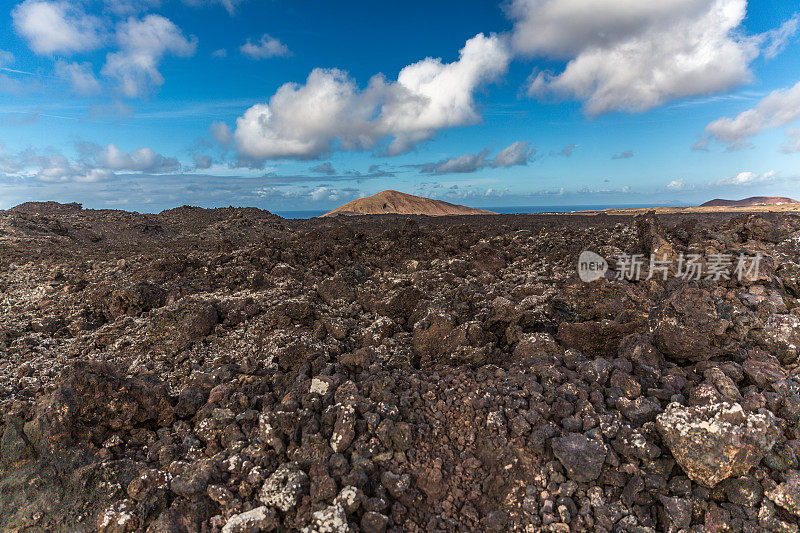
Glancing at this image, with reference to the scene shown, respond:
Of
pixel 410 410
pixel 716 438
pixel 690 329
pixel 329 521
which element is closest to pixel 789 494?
pixel 716 438

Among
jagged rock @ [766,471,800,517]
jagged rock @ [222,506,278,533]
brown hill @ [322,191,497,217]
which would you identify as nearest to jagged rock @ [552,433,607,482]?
jagged rock @ [766,471,800,517]

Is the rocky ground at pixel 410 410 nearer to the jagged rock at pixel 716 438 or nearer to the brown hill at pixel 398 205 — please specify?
the jagged rock at pixel 716 438

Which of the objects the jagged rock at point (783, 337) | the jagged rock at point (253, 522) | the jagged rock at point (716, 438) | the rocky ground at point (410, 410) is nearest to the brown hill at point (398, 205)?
the rocky ground at point (410, 410)

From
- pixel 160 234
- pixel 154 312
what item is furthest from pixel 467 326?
pixel 160 234

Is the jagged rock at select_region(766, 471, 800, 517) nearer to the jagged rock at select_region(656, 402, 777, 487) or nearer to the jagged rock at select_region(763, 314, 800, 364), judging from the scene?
the jagged rock at select_region(656, 402, 777, 487)

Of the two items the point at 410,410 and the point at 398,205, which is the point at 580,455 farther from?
the point at 398,205

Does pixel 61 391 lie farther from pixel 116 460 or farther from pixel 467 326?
pixel 467 326

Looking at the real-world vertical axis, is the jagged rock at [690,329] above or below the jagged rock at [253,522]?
above
